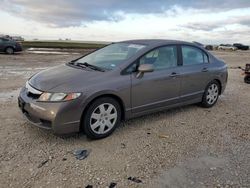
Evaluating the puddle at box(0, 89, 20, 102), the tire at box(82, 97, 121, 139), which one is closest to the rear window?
the tire at box(82, 97, 121, 139)

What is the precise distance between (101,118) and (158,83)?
1344mm

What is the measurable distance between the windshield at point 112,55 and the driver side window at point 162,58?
0.22m

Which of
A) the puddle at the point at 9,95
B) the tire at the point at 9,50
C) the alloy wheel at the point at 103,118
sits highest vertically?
the tire at the point at 9,50

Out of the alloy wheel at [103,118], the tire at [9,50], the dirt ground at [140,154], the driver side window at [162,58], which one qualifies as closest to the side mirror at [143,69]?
the driver side window at [162,58]

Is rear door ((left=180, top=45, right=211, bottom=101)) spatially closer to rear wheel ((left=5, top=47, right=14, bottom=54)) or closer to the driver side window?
the driver side window

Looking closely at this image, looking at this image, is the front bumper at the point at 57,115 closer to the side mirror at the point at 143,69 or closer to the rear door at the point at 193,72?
the side mirror at the point at 143,69

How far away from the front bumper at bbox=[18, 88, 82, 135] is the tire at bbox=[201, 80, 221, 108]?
10.9 feet

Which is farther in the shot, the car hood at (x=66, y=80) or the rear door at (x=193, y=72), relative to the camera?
the rear door at (x=193, y=72)

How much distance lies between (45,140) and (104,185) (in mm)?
1543

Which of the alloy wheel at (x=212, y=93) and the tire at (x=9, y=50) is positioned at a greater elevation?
the tire at (x=9, y=50)

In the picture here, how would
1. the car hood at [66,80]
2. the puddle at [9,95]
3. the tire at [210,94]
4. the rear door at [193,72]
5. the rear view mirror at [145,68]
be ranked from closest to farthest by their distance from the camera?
the car hood at [66,80] → the rear view mirror at [145,68] → the rear door at [193,72] → the tire at [210,94] → the puddle at [9,95]

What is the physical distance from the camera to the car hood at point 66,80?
4.22 metres

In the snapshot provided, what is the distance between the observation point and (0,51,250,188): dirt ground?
3.39m

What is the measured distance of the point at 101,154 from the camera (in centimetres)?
402
